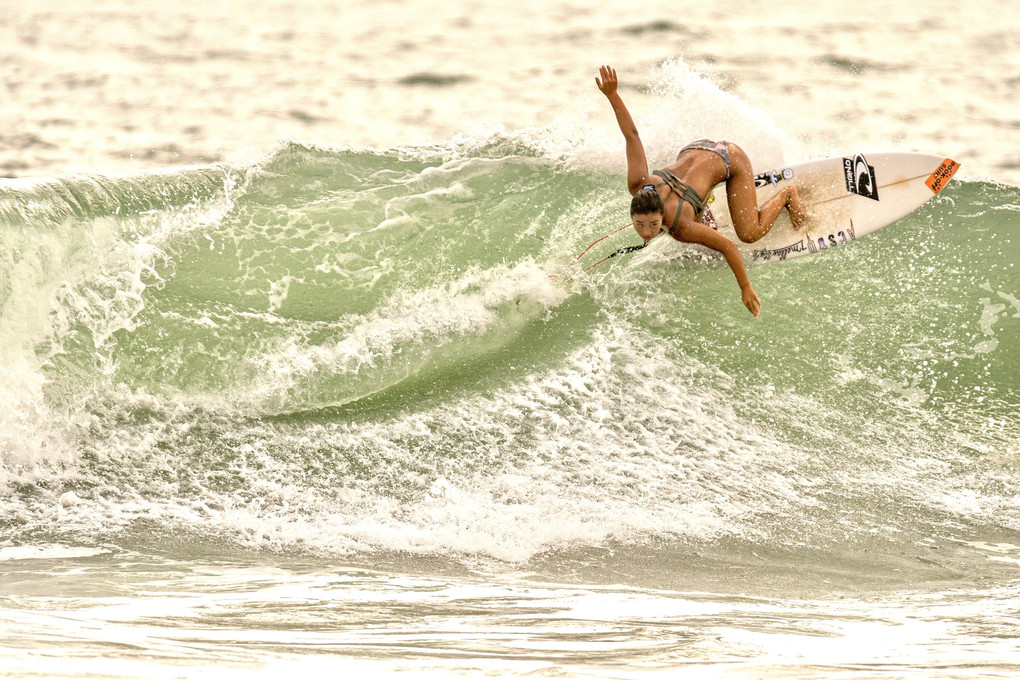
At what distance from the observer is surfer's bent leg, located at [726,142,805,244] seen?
5.43m

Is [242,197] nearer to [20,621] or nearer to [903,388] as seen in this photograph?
[20,621]

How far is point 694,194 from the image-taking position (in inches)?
202

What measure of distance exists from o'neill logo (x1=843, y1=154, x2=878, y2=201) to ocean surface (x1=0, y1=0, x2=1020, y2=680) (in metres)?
0.45

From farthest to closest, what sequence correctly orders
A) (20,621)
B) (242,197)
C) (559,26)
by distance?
(559,26)
(242,197)
(20,621)

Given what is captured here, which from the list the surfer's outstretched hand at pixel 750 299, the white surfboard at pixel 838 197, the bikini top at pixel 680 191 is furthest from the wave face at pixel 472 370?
the bikini top at pixel 680 191

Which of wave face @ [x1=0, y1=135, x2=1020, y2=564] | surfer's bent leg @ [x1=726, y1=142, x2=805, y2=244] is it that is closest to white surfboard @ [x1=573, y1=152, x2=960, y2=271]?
surfer's bent leg @ [x1=726, y1=142, x2=805, y2=244]

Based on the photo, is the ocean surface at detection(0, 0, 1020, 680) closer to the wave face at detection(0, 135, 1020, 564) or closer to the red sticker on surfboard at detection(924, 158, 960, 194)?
the wave face at detection(0, 135, 1020, 564)

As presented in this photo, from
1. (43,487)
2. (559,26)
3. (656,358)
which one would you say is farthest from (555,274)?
(559,26)

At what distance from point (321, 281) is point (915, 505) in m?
3.70

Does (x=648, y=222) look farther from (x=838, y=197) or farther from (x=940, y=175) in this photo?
(x=940, y=175)

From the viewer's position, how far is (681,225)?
16.5 feet

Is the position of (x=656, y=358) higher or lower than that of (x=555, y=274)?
lower

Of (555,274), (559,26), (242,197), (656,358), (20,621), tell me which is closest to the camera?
(20,621)

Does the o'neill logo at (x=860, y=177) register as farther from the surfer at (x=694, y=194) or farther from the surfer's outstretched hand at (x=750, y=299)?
the surfer's outstretched hand at (x=750, y=299)
